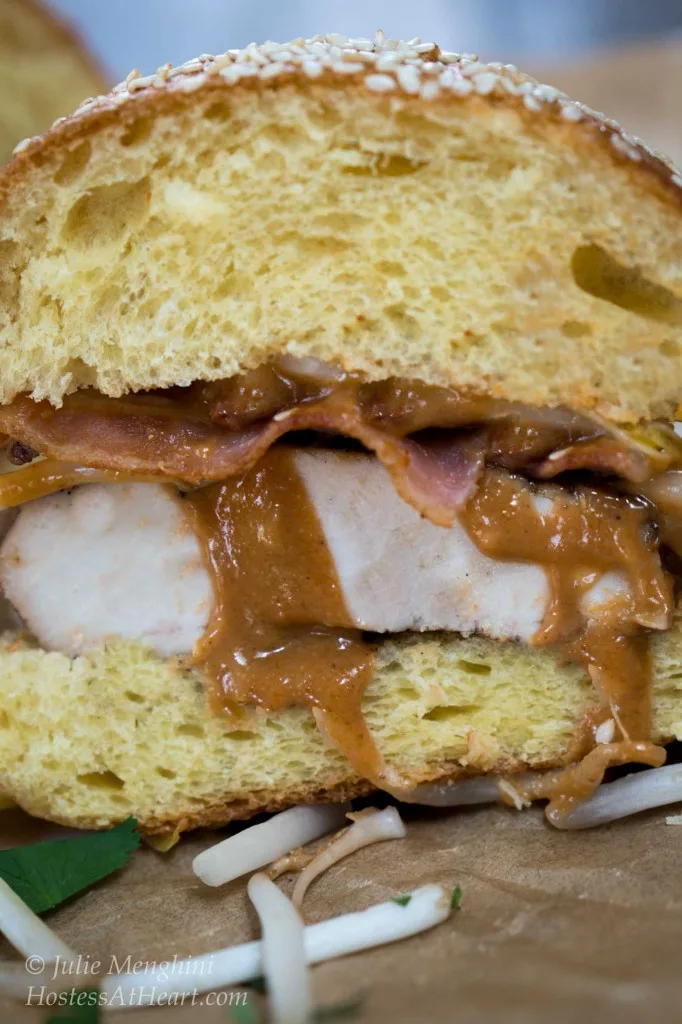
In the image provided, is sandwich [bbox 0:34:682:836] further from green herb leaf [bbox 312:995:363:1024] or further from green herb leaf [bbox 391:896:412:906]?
green herb leaf [bbox 312:995:363:1024]

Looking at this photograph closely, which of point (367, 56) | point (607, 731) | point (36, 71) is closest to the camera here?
point (367, 56)

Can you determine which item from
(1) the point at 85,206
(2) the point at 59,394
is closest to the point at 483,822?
(2) the point at 59,394

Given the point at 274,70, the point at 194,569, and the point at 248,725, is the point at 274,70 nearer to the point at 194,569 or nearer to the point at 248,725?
the point at 194,569

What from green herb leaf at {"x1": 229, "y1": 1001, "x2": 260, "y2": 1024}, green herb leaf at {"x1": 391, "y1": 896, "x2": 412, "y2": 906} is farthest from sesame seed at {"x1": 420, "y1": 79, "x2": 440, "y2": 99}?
green herb leaf at {"x1": 229, "y1": 1001, "x2": 260, "y2": 1024}

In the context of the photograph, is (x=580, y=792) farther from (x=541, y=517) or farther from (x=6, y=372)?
(x=6, y=372)

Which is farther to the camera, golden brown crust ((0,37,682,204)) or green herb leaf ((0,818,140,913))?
green herb leaf ((0,818,140,913))

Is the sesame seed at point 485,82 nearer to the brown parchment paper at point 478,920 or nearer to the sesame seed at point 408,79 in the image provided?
the sesame seed at point 408,79

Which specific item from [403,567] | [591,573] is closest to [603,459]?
[591,573]
